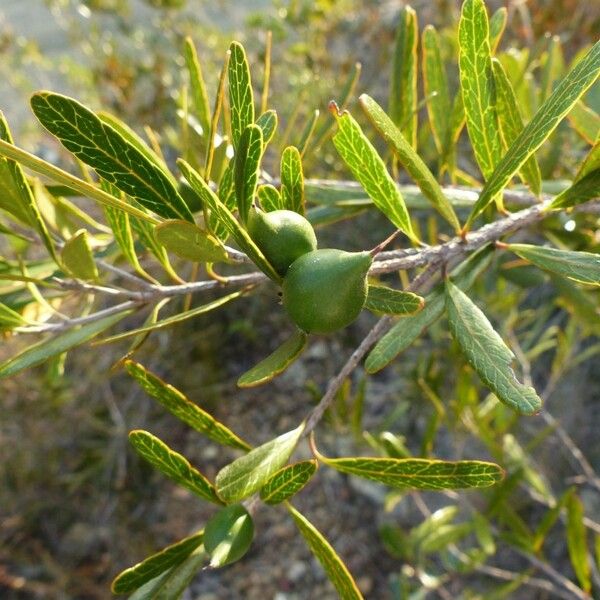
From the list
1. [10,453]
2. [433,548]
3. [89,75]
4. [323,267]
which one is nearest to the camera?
[323,267]

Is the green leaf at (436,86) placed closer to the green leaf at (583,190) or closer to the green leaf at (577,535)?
the green leaf at (583,190)

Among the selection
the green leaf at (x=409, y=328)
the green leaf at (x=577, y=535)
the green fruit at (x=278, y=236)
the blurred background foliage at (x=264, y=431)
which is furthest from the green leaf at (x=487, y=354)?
the blurred background foliage at (x=264, y=431)

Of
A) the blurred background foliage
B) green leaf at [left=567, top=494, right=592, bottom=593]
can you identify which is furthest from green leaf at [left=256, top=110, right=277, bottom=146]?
the blurred background foliage

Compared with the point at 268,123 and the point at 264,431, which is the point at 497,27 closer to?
the point at 268,123

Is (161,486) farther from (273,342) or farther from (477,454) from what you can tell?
(477,454)

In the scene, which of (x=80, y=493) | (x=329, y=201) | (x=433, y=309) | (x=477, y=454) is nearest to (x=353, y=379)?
(x=477, y=454)

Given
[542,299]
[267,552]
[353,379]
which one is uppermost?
[542,299]

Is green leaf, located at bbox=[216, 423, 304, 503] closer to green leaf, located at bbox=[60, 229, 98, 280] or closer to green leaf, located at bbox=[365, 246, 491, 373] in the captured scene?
green leaf, located at bbox=[365, 246, 491, 373]
